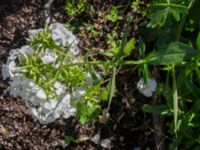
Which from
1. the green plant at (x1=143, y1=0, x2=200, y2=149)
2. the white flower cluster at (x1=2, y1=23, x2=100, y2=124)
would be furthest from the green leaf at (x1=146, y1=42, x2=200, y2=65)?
the white flower cluster at (x1=2, y1=23, x2=100, y2=124)

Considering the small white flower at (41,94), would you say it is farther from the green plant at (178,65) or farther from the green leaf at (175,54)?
the green leaf at (175,54)

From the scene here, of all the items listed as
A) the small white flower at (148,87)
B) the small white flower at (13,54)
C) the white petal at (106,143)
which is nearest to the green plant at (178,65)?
the small white flower at (148,87)

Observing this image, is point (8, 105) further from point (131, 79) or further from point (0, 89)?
point (131, 79)

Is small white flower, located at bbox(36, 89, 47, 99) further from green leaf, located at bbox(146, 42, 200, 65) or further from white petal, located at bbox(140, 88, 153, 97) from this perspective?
green leaf, located at bbox(146, 42, 200, 65)

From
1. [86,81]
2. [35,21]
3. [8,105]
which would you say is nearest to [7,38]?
[35,21]

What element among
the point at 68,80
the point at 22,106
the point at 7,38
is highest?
the point at 7,38
